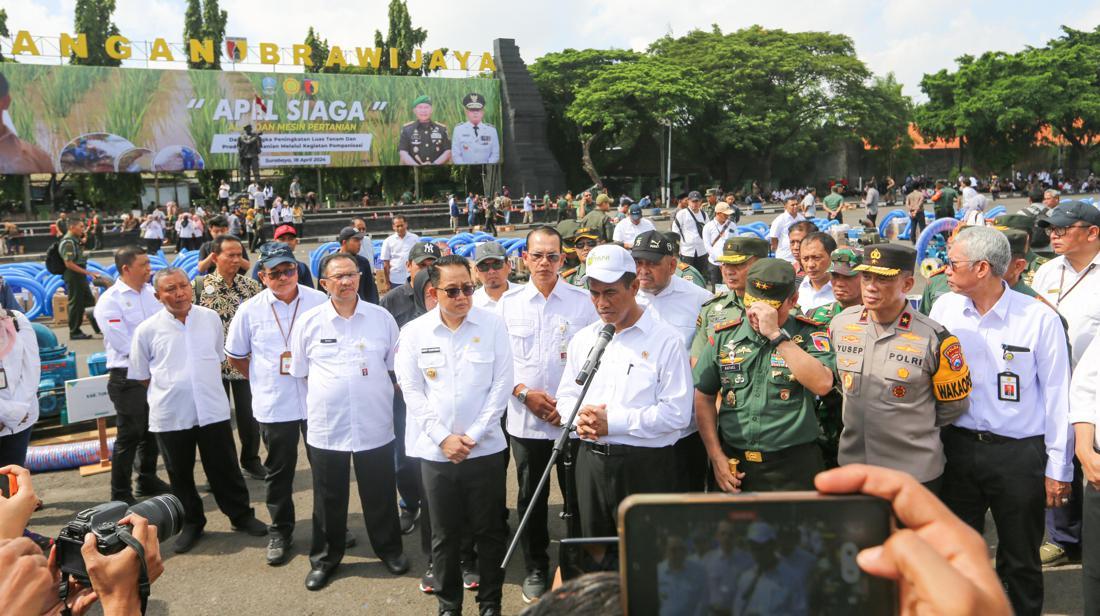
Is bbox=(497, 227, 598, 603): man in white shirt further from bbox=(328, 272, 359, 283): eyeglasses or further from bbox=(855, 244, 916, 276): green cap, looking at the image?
bbox=(855, 244, 916, 276): green cap

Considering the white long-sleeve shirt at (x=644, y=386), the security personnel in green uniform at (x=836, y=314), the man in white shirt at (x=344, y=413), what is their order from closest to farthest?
the white long-sleeve shirt at (x=644, y=386), the security personnel in green uniform at (x=836, y=314), the man in white shirt at (x=344, y=413)

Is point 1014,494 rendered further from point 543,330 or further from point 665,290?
point 543,330

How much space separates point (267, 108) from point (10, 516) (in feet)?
125

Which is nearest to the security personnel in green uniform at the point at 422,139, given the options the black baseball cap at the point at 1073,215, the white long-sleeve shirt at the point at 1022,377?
the black baseball cap at the point at 1073,215

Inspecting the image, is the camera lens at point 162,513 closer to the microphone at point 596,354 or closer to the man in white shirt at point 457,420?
the man in white shirt at point 457,420

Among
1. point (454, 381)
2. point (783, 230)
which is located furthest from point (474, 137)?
point (454, 381)

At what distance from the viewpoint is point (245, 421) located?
20.0 ft

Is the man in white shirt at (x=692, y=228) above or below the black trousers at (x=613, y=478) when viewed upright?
above

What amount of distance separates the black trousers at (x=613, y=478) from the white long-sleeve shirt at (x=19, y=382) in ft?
11.3

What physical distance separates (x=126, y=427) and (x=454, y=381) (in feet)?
9.89

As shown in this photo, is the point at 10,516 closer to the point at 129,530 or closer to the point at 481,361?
the point at 129,530

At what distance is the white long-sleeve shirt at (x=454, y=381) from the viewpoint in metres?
3.86

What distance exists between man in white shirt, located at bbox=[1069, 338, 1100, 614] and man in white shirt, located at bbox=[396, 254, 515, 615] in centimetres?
254

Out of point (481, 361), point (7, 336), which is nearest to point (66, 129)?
point (7, 336)
